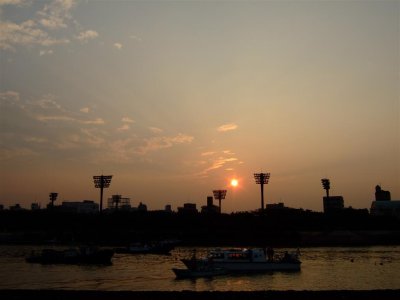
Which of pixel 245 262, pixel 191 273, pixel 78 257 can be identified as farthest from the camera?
pixel 78 257

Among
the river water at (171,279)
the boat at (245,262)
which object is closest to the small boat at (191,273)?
the river water at (171,279)

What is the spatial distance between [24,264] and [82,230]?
10554 cm

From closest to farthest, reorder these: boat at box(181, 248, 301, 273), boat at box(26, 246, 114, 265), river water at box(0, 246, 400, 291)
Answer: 1. river water at box(0, 246, 400, 291)
2. boat at box(181, 248, 301, 273)
3. boat at box(26, 246, 114, 265)

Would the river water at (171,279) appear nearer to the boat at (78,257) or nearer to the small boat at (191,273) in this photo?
the small boat at (191,273)

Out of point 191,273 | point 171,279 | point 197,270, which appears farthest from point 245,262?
point 171,279

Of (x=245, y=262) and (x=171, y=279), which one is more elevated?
(x=245, y=262)

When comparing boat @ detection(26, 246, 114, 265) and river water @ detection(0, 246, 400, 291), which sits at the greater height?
boat @ detection(26, 246, 114, 265)
